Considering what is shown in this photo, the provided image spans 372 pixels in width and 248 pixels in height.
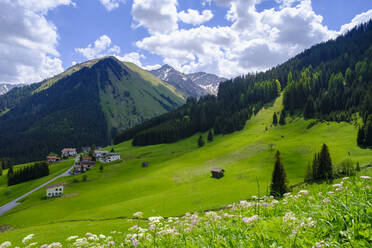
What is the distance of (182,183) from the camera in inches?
2985

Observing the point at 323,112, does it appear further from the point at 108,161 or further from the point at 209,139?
the point at 108,161

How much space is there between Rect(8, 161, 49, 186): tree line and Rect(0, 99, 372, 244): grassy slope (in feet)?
138

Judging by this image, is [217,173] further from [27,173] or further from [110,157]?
[27,173]

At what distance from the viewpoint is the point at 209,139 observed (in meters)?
160

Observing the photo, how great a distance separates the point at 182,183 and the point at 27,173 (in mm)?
97615

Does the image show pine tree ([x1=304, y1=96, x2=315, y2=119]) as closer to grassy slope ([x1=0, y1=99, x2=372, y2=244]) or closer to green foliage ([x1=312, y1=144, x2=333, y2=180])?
grassy slope ([x1=0, y1=99, x2=372, y2=244])

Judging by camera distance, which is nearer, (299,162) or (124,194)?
(124,194)

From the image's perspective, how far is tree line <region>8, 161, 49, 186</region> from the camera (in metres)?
112

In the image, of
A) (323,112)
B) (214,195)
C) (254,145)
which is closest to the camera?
(214,195)

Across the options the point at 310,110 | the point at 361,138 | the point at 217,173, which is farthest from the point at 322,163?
the point at 310,110

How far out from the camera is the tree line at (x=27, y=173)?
→ 11161 centimetres

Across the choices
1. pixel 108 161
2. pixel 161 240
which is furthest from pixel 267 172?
pixel 108 161

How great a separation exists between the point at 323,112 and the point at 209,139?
80973 millimetres

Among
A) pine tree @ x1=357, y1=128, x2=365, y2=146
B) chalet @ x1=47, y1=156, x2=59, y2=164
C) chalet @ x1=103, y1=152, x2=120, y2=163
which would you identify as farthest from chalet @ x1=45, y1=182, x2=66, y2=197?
pine tree @ x1=357, y1=128, x2=365, y2=146
